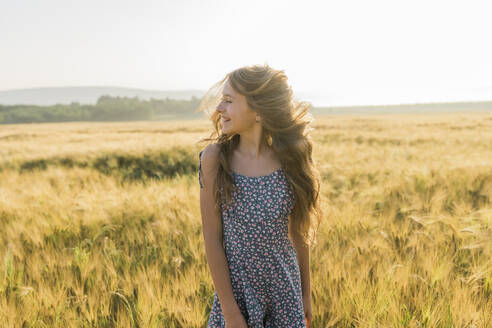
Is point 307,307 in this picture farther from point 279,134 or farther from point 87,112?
point 87,112

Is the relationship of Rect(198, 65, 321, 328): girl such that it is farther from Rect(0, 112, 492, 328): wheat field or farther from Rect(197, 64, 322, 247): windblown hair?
Rect(0, 112, 492, 328): wheat field

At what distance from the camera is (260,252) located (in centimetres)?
140

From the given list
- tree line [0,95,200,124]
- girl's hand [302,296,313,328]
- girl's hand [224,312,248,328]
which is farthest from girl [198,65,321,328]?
tree line [0,95,200,124]

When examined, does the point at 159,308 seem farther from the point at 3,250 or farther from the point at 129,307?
the point at 3,250

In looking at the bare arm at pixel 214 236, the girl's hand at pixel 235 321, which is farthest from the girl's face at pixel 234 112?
the girl's hand at pixel 235 321

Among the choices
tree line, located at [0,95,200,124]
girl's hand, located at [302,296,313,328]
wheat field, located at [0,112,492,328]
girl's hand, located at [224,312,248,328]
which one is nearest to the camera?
girl's hand, located at [224,312,248,328]

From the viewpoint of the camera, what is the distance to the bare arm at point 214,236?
132 centimetres

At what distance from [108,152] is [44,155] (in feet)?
4.98

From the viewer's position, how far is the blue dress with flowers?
1371mm

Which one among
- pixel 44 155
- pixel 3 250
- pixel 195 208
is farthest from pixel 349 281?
pixel 44 155

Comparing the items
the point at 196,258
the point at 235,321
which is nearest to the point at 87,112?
the point at 196,258

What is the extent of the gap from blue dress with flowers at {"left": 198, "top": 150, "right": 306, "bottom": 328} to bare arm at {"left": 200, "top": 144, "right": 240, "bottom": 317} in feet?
0.15

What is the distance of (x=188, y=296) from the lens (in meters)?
2.00

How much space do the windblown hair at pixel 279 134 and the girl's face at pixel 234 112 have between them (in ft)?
0.07
